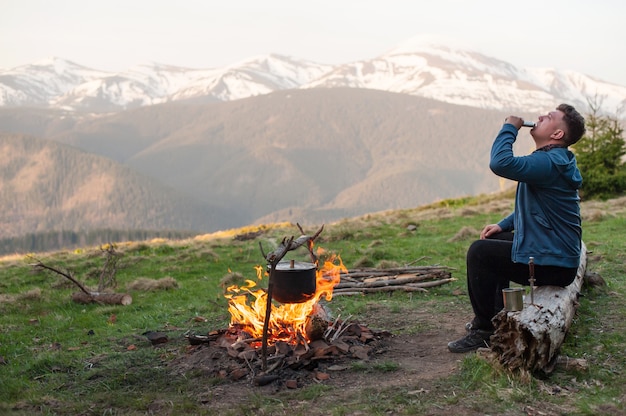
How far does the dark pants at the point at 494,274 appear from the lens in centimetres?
505

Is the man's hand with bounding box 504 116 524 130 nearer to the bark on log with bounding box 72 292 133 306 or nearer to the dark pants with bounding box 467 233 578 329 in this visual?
the dark pants with bounding box 467 233 578 329

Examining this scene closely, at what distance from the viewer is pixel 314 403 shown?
175 inches

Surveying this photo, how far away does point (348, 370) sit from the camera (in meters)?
5.23

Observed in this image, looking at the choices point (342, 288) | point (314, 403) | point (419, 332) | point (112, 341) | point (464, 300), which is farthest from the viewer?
point (342, 288)

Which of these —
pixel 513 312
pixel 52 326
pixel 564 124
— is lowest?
A: pixel 52 326

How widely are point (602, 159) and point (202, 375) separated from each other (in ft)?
90.4

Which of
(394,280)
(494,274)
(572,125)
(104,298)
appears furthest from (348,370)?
(104,298)

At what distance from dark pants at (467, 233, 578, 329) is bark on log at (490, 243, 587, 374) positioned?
26 cm

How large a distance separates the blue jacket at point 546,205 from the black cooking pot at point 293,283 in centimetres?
196

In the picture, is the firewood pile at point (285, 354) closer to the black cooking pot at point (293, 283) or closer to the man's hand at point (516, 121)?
the black cooking pot at point (293, 283)

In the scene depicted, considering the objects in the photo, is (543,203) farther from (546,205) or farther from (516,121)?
(516,121)

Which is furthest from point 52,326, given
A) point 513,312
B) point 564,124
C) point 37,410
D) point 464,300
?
point 564,124

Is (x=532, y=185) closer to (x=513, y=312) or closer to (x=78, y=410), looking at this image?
(x=513, y=312)

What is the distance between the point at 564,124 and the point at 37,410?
16.5ft
